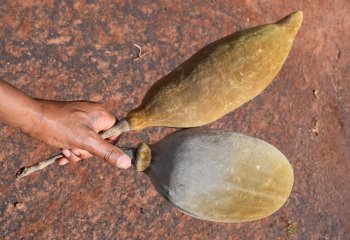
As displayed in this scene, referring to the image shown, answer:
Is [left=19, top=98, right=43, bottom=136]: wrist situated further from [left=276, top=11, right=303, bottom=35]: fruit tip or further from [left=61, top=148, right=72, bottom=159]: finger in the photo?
[left=276, top=11, right=303, bottom=35]: fruit tip

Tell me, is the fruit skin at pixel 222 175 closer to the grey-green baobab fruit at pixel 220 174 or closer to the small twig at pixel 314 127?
the grey-green baobab fruit at pixel 220 174

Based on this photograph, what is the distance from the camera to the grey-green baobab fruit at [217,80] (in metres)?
1.01

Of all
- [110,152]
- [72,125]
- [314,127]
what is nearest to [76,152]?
[72,125]

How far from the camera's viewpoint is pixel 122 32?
6.98 feet

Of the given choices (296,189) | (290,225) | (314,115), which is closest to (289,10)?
(314,115)

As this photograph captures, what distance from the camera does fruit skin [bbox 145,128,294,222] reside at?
1.01 metres

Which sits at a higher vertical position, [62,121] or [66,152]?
[62,121]

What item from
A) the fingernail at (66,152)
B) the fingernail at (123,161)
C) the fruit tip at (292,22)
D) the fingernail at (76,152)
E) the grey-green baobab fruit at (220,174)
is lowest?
the fingernail at (76,152)

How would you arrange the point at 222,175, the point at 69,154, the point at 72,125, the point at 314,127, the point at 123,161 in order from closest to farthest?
the point at 222,175
the point at 123,161
the point at 72,125
the point at 69,154
the point at 314,127

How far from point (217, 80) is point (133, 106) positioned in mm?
1128

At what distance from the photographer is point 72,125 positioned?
123 cm

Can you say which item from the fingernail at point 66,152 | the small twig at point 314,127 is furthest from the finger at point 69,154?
the small twig at point 314,127

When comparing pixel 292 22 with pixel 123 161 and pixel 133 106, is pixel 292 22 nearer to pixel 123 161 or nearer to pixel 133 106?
pixel 123 161

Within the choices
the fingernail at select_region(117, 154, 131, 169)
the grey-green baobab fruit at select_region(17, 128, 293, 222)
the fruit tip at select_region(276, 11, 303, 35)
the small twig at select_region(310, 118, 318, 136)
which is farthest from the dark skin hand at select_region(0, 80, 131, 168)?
the small twig at select_region(310, 118, 318, 136)
